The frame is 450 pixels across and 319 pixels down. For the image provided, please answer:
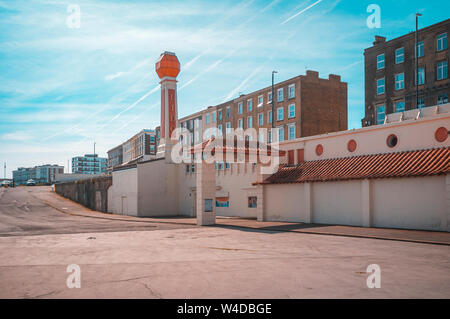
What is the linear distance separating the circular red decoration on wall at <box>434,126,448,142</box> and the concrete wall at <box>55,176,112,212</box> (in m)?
35.9

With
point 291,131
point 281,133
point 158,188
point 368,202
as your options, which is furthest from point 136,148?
point 368,202

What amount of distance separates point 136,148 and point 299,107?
68.9m

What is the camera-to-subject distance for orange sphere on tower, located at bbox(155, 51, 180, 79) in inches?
1763

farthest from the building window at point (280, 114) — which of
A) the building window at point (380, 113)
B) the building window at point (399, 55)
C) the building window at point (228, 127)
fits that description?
the building window at point (399, 55)

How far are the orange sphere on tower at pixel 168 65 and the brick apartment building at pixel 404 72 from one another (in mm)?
25563

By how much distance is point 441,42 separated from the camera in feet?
142

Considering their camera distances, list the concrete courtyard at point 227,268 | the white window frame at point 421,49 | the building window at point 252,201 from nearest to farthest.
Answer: the concrete courtyard at point 227,268, the building window at point 252,201, the white window frame at point 421,49

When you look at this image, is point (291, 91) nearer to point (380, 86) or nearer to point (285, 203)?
point (380, 86)

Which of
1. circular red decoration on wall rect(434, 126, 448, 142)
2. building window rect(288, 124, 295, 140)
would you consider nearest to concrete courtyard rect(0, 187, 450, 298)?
circular red decoration on wall rect(434, 126, 448, 142)

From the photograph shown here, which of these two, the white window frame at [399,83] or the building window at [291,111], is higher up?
the white window frame at [399,83]

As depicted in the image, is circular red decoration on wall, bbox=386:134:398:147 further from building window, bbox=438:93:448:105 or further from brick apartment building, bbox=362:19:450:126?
building window, bbox=438:93:448:105

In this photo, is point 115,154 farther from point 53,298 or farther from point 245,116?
point 53,298

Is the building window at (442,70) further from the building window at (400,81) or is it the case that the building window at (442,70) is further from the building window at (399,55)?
the building window at (399,55)

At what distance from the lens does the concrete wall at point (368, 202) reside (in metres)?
19.1
